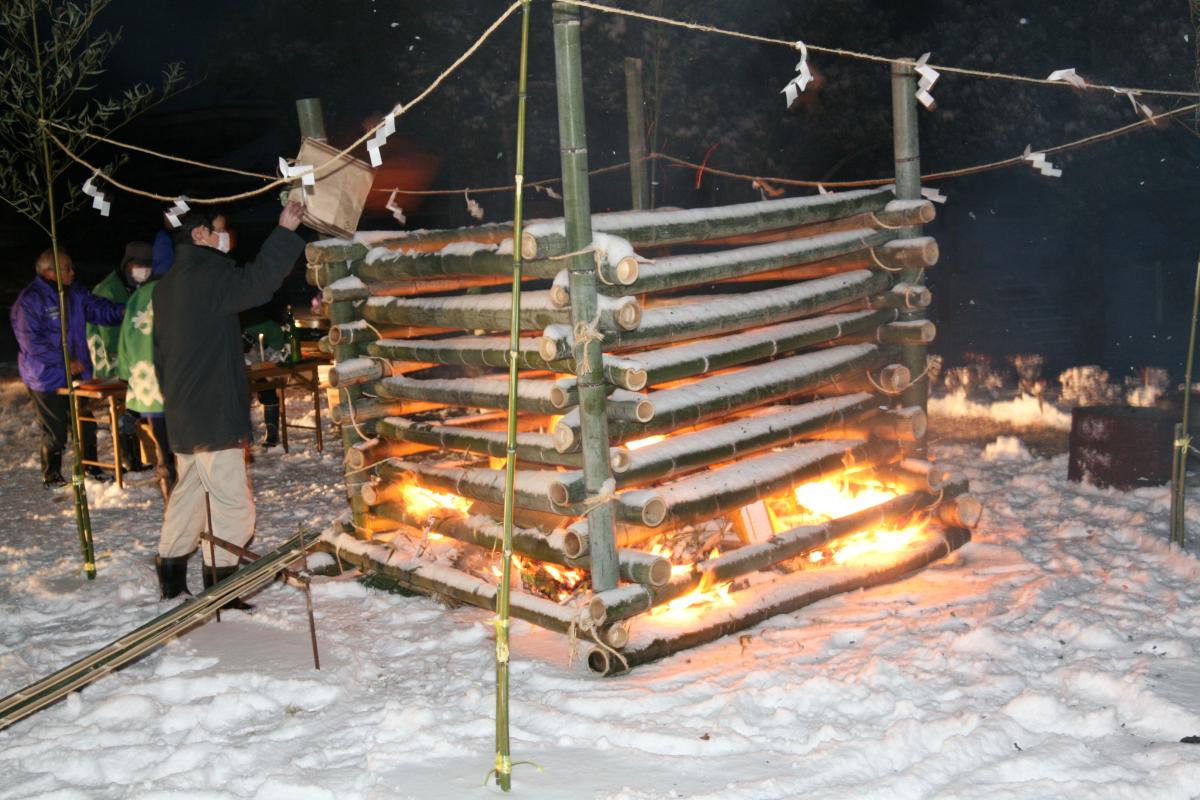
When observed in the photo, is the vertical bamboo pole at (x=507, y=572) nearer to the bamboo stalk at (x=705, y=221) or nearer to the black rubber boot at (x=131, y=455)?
the bamboo stalk at (x=705, y=221)

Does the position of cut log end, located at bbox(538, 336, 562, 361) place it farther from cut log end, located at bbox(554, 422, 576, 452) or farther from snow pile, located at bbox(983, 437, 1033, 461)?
snow pile, located at bbox(983, 437, 1033, 461)

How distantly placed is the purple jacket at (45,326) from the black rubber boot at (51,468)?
698 mm

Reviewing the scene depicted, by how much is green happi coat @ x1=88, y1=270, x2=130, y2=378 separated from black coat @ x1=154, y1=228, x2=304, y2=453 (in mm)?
4617

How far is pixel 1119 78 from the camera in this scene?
53.3ft

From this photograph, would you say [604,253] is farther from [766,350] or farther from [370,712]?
[370,712]

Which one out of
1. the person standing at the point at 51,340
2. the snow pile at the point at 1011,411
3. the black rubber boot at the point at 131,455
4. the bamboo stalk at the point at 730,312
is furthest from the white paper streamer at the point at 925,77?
the black rubber boot at the point at 131,455

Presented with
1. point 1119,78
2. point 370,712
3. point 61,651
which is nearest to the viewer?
point 370,712

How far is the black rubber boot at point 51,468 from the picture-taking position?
1074 centimetres

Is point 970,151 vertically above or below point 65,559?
above

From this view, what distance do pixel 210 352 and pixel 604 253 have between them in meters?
2.76

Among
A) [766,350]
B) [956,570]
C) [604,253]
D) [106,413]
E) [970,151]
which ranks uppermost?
[970,151]

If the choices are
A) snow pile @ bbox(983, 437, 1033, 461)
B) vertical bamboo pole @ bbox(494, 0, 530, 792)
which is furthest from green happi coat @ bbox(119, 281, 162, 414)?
snow pile @ bbox(983, 437, 1033, 461)

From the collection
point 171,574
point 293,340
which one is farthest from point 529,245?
point 293,340

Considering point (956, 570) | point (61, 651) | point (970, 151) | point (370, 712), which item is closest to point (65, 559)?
point (61, 651)
